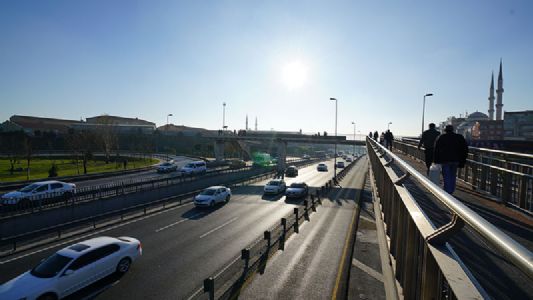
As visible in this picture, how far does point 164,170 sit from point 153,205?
1833 centimetres

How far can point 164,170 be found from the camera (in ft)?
141

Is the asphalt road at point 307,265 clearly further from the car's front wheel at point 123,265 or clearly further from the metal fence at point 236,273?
the car's front wheel at point 123,265

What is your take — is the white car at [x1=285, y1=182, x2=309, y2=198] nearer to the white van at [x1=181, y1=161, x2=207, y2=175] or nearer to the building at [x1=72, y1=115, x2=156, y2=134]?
the white van at [x1=181, y1=161, x2=207, y2=175]

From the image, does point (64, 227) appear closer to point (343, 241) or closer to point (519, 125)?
point (343, 241)

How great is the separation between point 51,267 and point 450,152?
13.6 m

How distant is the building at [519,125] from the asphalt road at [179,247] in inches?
4041

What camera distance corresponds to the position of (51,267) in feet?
36.4

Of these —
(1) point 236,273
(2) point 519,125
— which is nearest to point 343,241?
(1) point 236,273

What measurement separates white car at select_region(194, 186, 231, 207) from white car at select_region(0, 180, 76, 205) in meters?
9.43

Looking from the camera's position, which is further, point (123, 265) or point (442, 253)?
point (123, 265)

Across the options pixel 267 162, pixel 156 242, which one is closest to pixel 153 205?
pixel 156 242

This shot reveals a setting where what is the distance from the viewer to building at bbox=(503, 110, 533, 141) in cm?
9350

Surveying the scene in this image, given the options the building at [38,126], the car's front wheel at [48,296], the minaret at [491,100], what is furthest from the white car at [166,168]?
the minaret at [491,100]

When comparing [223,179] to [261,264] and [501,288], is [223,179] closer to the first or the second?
[261,264]
